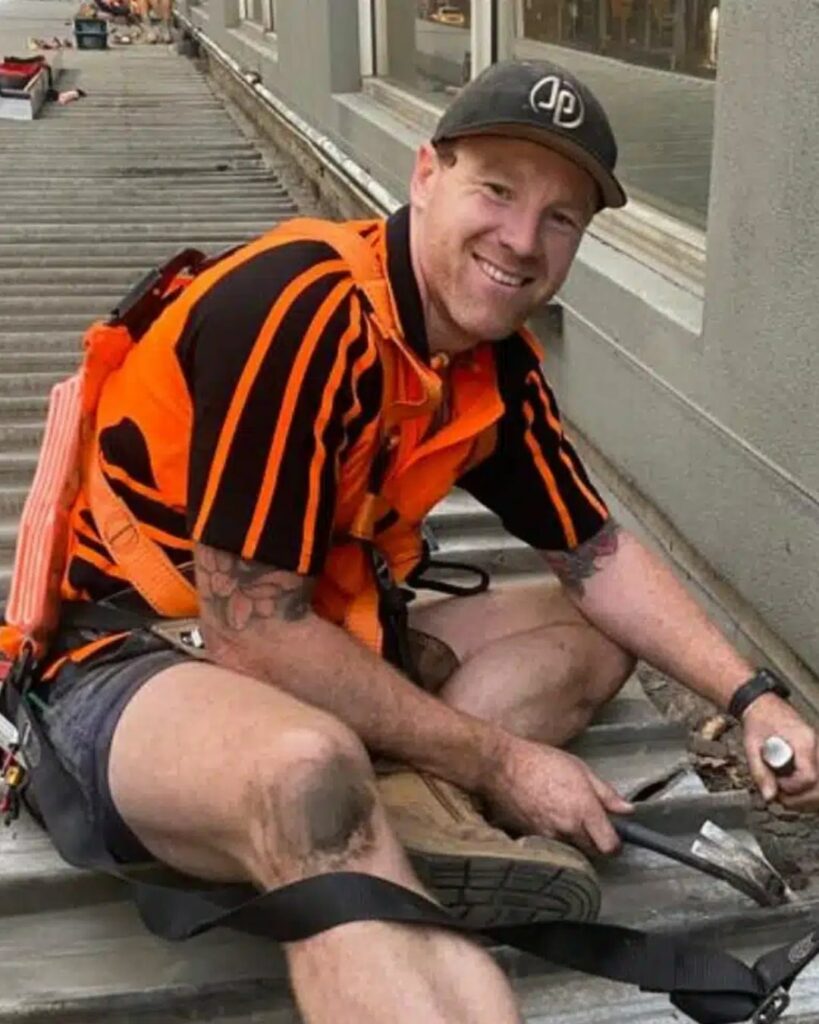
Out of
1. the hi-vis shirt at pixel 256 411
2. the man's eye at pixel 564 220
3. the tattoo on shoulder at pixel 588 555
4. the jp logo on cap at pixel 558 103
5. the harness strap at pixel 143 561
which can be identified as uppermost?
the jp logo on cap at pixel 558 103

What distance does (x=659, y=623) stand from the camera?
2.72 metres

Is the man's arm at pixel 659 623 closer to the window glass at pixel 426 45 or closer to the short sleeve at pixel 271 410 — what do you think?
the short sleeve at pixel 271 410

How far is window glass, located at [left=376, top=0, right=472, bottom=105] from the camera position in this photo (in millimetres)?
5859

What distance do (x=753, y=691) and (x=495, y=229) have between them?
91 cm

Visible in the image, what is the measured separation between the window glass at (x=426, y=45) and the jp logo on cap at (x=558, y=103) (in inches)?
139

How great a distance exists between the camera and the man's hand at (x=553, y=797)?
2281mm

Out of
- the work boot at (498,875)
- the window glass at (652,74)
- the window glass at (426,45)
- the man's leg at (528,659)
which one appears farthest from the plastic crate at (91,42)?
the work boot at (498,875)

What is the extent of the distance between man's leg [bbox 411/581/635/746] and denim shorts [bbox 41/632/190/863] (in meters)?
0.63

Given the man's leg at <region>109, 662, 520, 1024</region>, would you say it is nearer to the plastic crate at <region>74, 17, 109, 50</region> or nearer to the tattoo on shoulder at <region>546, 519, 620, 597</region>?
the tattoo on shoulder at <region>546, 519, 620, 597</region>

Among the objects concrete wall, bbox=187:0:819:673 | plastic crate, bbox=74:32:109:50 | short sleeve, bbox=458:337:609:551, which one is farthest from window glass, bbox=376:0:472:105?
plastic crate, bbox=74:32:109:50

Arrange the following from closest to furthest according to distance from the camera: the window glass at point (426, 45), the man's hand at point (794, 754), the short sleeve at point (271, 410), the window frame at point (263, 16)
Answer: the short sleeve at point (271, 410) < the man's hand at point (794, 754) < the window glass at point (426, 45) < the window frame at point (263, 16)

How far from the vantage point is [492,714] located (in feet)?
8.87

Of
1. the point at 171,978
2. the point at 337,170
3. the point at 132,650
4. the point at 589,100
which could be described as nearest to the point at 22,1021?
the point at 171,978

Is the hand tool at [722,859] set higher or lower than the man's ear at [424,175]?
lower
